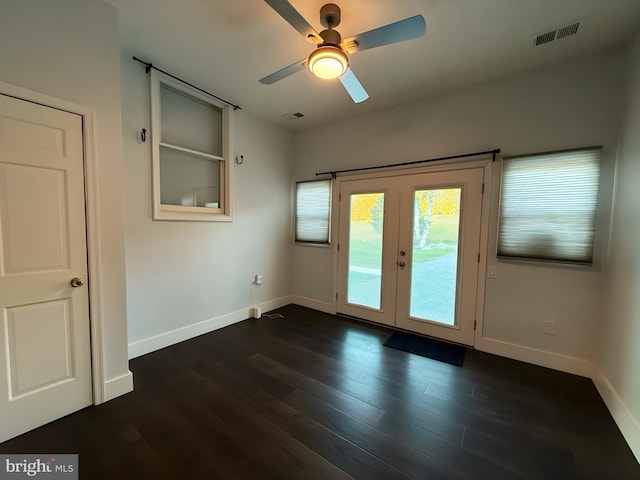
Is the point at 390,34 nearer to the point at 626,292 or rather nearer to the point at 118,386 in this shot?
the point at 626,292

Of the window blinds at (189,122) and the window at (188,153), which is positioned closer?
the window at (188,153)

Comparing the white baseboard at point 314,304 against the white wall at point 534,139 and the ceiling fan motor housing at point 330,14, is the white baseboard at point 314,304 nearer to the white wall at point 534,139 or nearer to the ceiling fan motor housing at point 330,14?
the white wall at point 534,139

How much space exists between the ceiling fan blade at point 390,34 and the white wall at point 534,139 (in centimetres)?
167

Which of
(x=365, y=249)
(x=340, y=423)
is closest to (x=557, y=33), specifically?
(x=365, y=249)

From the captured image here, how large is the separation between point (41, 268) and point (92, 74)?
4.57ft

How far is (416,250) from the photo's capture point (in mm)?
3322

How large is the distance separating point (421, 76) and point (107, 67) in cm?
276

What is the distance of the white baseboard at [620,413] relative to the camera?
1637 millimetres

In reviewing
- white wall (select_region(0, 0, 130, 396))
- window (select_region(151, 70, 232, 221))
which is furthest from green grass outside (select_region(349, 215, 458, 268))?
white wall (select_region(0, 0, 130, 396))

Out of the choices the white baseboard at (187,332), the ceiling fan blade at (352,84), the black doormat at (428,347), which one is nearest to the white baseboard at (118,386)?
the white baseboard at (187,332)

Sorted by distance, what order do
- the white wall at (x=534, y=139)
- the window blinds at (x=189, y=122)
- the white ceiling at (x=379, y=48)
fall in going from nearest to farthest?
the white ceiling at (x=379, y=48)
the white wall at (x=534, y=139)
the window blinds at (x=189, y=122)

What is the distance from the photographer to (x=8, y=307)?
1624 millimetres

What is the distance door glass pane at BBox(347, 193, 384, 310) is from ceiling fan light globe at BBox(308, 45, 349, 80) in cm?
200

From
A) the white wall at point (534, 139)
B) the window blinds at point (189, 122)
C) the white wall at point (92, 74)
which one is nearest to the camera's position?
the white wall at point (92, 74)
